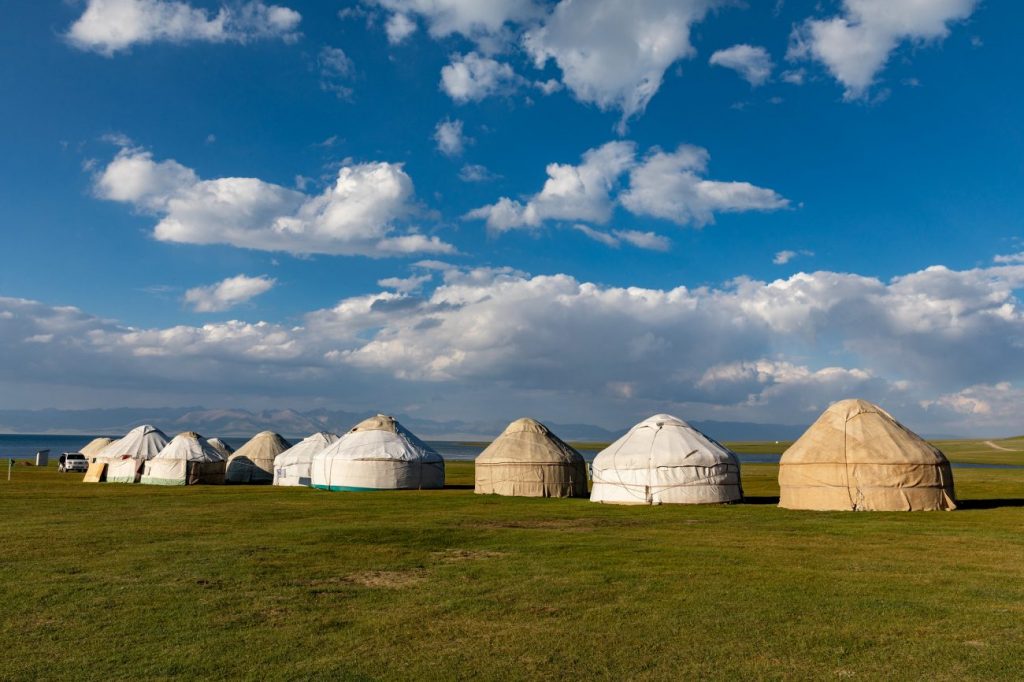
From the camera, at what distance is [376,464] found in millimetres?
34281

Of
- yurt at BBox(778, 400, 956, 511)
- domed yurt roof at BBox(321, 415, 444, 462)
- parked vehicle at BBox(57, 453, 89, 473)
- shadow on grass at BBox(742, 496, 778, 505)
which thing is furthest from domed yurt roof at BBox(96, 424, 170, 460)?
yurt at BBox(778, 400, 956, 511)

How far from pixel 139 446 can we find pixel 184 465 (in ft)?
19.2

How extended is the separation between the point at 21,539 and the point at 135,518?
4.54 m

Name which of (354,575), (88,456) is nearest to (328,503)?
(354,575)

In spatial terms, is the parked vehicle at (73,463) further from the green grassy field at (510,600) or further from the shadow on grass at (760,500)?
the shadow on grass at (760,500)

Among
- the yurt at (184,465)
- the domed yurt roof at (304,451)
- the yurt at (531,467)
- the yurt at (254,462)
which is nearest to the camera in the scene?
the yurt at (531,467)

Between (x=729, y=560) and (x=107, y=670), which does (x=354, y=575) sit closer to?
(x=107, y=670)

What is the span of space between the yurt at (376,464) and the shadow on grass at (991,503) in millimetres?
21611

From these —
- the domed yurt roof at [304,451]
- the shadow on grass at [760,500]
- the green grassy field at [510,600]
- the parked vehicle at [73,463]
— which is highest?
the domed yurt roof at [304,451]

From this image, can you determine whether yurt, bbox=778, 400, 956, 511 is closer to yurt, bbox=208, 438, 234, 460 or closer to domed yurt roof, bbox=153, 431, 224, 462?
domed yurt roof, bbox=153, 431, 224, 462

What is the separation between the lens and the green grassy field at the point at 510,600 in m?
6.79

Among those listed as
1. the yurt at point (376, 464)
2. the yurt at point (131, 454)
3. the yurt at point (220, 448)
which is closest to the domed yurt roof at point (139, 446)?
the yurt at point (131, 454)

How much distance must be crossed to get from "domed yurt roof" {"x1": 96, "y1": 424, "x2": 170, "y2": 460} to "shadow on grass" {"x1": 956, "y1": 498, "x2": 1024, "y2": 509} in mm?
37813

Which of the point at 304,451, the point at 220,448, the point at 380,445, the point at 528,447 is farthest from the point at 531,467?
the point at 220,448
